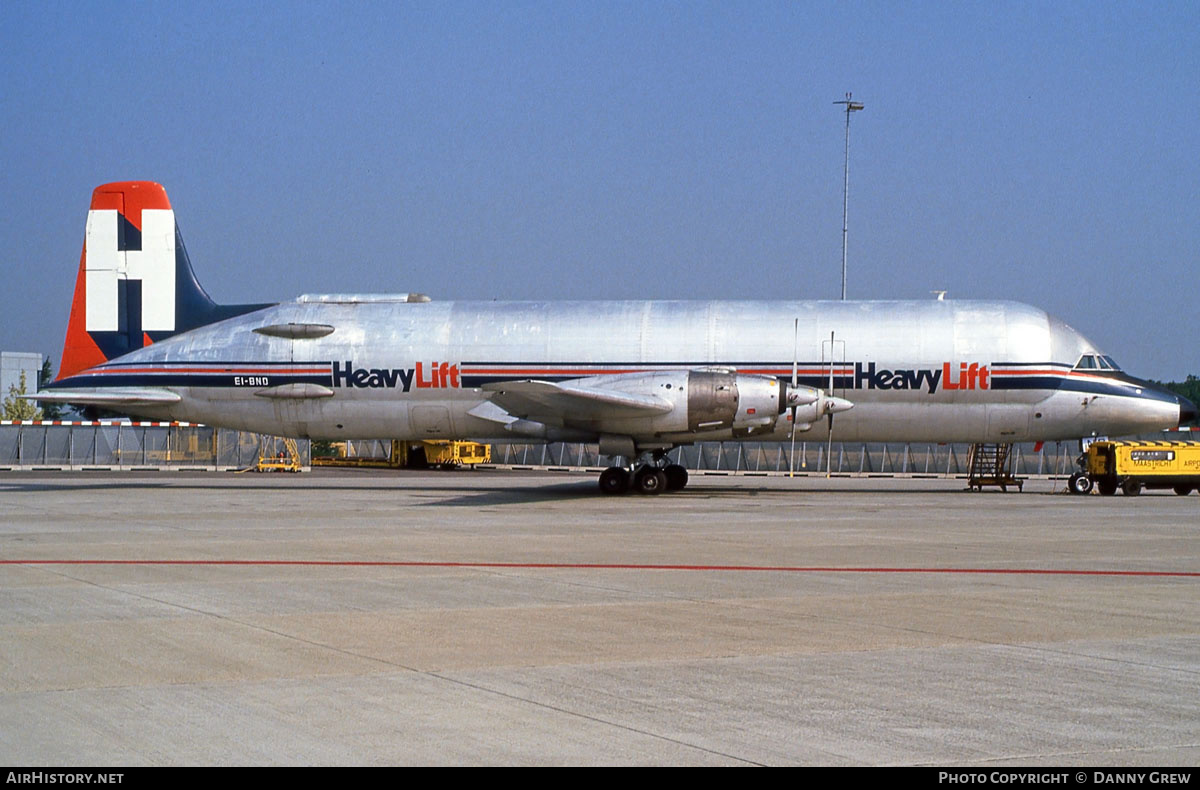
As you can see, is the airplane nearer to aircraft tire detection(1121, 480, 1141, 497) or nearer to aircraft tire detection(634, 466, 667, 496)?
aircraft tire detection(634, 466, 667, 496)

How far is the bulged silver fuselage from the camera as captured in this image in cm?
2942

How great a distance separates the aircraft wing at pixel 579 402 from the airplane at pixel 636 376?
0.06 meters

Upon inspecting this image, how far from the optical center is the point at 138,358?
1308 inches

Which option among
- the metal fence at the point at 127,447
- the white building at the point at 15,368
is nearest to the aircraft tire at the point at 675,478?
the metal fence at the point at 127,447

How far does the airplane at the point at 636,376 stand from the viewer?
2861 cm

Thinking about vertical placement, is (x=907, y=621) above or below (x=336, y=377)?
below

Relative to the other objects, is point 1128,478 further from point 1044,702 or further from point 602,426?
point 1044,702

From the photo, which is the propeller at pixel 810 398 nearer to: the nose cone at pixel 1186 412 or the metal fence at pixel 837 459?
the nose cone at pixel 1186 412

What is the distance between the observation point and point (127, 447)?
55375 mm

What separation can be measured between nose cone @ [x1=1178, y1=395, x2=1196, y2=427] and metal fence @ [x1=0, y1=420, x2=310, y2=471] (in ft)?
126

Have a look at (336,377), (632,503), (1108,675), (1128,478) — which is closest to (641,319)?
(632,503)

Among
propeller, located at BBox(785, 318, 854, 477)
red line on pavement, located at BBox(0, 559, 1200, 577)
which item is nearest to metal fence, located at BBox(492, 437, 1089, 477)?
propeller, located at BBox(785, 318, 854, 477)

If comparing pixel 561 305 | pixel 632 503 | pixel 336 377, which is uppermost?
pixel 561 305
